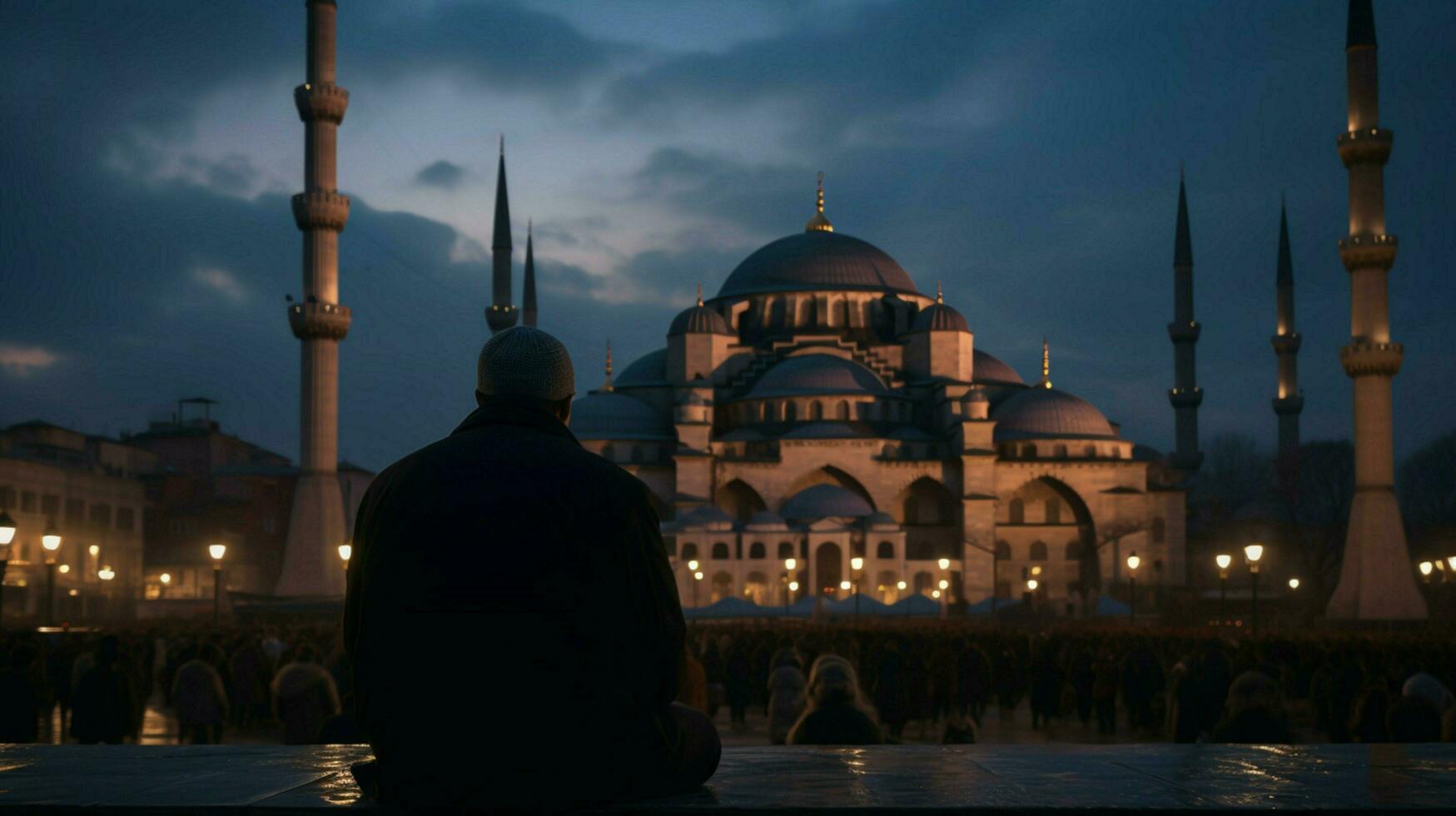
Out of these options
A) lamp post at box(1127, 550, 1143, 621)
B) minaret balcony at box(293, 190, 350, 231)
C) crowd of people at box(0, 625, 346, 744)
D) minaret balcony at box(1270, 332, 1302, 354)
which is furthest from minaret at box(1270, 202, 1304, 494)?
crowd of people at box(0, 625, 346, 744)

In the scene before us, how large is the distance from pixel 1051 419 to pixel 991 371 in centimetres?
1036

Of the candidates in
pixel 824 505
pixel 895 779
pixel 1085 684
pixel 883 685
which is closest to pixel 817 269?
pixel 824 505

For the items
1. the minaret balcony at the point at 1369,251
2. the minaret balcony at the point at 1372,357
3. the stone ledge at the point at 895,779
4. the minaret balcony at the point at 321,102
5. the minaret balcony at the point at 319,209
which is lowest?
the stone ledge at the point at 895,779

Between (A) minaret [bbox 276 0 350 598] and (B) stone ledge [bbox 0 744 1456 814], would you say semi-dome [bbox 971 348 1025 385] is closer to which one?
(A) minaret [bbox 276 0 350 598]

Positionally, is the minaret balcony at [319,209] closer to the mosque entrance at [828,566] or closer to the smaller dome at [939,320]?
the mosque entrance at [828,566]

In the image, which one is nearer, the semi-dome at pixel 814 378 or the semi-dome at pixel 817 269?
the semi-dome at pixel 814 378

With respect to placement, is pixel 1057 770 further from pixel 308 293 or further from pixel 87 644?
pixel 308 293

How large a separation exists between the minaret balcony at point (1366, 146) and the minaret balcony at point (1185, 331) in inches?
990

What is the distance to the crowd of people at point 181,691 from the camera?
8578 millimetres

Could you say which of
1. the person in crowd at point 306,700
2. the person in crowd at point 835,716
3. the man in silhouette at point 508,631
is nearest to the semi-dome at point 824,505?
the person in crowd at point 306,700

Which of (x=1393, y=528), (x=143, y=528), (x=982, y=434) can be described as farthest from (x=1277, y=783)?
(x=143, y=528)

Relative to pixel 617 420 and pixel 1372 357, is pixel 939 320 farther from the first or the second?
pixel 1372 357

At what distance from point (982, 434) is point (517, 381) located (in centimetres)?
5489

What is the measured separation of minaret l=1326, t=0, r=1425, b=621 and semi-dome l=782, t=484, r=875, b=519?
63.1ft
